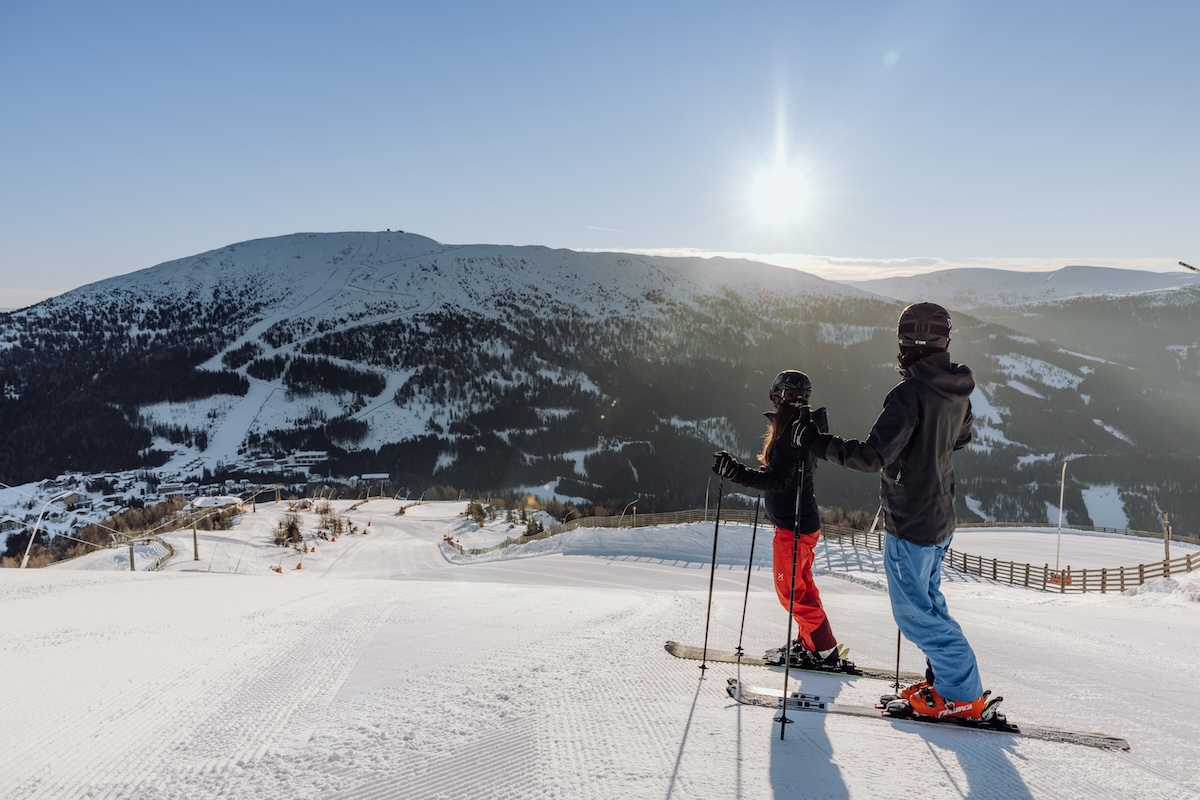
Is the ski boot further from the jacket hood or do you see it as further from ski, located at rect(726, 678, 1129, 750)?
the jacket hood

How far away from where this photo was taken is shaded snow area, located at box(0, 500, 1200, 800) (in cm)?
239

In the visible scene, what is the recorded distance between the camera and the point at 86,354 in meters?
164

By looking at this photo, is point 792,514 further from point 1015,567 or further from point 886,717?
point 1015,567

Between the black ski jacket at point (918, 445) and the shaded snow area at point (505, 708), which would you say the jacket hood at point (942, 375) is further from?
the shaded snow area at point (505, 708)

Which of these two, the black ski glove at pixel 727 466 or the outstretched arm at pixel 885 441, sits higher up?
the outstretched arm at pixel 885 441

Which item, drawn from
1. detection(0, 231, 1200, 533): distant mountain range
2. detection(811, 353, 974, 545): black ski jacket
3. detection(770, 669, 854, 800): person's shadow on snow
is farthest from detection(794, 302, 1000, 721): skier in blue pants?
Answer: detection(0, 231, 1200, 533): distant mountain range

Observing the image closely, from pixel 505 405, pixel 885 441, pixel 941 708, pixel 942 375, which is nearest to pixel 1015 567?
pixel 941 708

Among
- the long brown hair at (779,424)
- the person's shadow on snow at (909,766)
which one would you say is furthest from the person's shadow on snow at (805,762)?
the long brown hair at (779,424)

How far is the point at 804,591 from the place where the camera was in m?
4.40

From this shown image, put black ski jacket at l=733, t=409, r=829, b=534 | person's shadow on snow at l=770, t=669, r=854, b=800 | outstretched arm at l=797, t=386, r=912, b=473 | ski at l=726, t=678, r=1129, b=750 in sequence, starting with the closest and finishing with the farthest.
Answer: person's shadow on snow at l=770, t=669, r=854, b=800 → ski at l=726, t=678, r=1129, b=750 → outstretched arm at l=797, t=386, r=912, b=473 → black ski jacket at l=733, t=409, r=829, b=534

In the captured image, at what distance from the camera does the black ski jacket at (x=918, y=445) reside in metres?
3.17

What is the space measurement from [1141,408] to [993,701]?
8185 inches

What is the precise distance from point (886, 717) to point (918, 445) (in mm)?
1317

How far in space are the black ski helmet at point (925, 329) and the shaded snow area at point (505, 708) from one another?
179 cm
